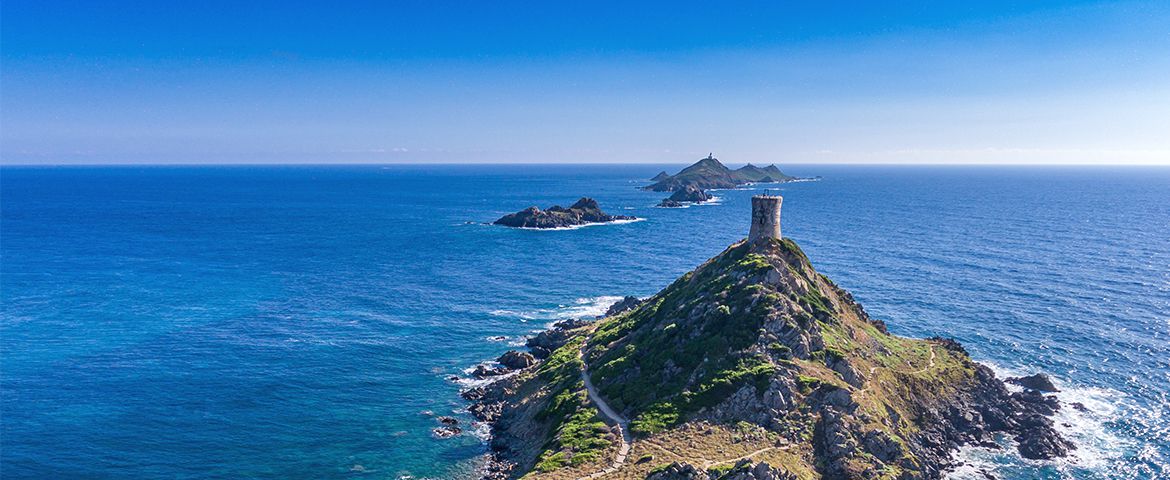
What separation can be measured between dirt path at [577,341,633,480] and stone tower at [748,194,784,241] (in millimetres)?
30247

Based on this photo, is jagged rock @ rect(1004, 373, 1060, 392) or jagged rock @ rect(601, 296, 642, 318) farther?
jagged rock @ rect(601, 296, 642, 318)

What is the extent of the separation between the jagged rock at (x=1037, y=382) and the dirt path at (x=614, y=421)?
53.4 m

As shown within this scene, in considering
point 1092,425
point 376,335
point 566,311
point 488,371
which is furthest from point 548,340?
point 1092,425

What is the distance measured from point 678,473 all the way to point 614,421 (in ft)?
50.3

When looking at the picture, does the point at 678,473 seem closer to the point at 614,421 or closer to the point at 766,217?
the point at 614,421

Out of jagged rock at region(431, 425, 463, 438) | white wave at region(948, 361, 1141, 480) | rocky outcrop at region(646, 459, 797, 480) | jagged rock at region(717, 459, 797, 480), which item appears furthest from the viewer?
jagged rock at region(431, 425, 463, 438)

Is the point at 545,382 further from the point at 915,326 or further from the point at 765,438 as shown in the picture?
the point at 915,326

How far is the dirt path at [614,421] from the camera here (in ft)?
194

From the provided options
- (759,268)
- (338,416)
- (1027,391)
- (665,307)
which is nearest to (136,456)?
(338,416)

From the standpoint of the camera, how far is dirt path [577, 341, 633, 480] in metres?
59.1

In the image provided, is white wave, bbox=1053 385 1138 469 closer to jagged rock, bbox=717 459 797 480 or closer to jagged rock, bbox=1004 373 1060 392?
jagged rock, bbox=1004 373 1060 392

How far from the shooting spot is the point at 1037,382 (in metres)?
82.6

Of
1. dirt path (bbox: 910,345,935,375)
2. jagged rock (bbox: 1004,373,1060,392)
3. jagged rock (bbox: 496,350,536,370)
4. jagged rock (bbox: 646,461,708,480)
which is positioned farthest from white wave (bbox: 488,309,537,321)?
jagged rock (bbox: 1004,373,1060,392)

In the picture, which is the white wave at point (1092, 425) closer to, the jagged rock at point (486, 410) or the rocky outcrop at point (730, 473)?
the rocky outcrop at point (730, 473)
